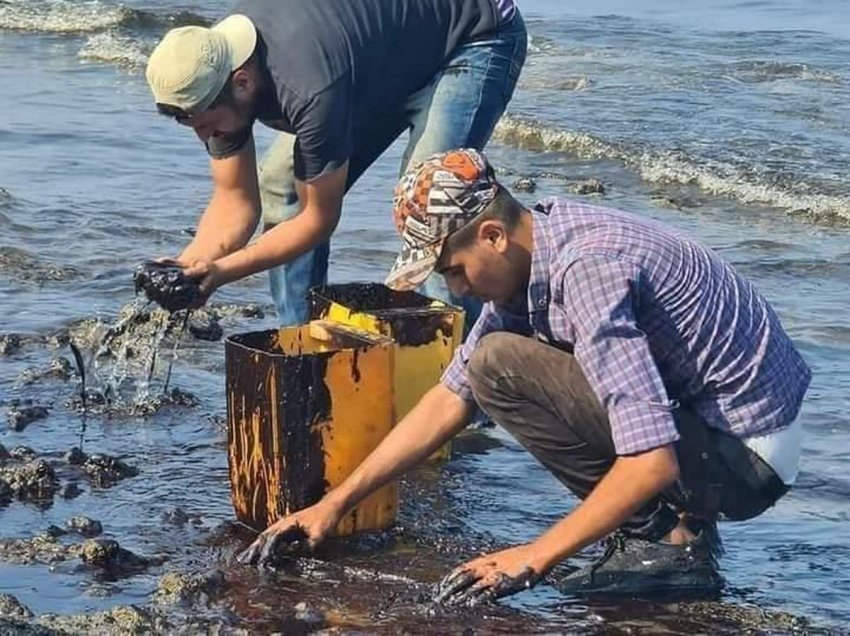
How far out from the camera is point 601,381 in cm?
391

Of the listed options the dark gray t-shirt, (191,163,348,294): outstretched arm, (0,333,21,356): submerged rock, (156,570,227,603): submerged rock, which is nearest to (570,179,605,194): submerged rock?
(0,333,21,356): submerged rock

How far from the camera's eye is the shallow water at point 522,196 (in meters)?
4.68

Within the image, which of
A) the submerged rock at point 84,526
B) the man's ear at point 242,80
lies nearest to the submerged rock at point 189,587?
the submerged rock at point 84,526

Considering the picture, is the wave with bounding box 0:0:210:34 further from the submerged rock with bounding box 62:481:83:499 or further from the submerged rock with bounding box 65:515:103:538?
the submerged rock with bounding box 65:515:103:538

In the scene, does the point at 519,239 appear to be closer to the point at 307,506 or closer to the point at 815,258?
the point at 307,506

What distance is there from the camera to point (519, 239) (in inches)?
155

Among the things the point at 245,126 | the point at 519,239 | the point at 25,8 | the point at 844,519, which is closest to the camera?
the point at 519,239

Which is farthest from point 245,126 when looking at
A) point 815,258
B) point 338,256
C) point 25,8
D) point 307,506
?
point 25,8

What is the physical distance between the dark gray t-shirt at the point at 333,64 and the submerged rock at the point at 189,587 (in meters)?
1.10

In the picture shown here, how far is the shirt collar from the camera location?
395 centimetres

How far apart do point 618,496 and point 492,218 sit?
64 cm

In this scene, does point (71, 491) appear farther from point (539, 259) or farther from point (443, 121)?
point (539, 259)

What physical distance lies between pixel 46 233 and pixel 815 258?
357 cm

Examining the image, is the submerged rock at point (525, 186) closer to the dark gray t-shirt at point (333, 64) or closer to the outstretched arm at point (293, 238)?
the dark gray t-shirt at point (333, 64)
